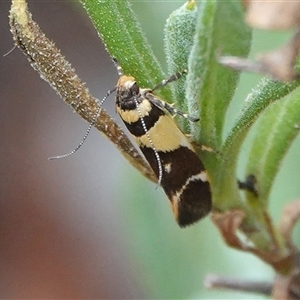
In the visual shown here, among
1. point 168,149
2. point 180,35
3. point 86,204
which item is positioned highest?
point 180,35

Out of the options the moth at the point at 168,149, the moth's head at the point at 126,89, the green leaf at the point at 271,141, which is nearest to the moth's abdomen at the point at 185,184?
the moth at the point at 168,149

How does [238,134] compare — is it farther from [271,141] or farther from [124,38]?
[124,38]

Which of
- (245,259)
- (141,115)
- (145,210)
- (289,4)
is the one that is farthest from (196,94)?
(145,210)

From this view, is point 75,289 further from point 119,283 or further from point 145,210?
point 145,210

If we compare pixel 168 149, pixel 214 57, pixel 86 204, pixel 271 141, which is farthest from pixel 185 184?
pixel 86 204

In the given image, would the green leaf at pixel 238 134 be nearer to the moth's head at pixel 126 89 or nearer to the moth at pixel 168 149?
the moth at pixel 168 149
